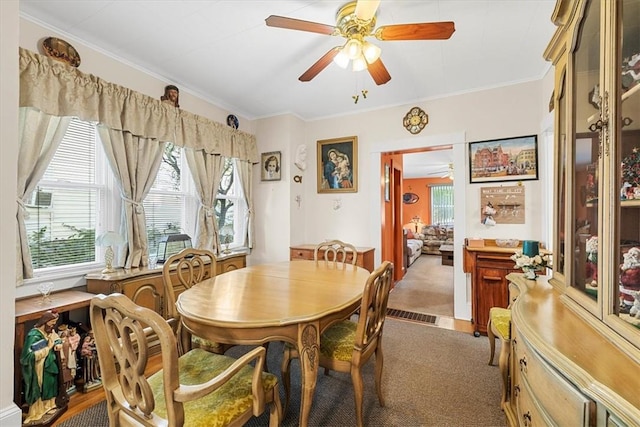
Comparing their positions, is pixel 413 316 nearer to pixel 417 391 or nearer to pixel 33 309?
pixel 417 391

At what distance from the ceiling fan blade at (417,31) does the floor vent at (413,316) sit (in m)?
2.85

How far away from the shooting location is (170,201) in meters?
3.13

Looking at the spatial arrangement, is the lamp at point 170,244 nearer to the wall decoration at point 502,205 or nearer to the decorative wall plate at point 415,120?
the decorative wall plate at point 415,120

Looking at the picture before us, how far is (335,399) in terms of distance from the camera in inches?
71.4

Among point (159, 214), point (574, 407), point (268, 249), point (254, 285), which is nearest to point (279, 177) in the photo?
point (268, 249)

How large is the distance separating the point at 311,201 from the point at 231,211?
48.8 inches

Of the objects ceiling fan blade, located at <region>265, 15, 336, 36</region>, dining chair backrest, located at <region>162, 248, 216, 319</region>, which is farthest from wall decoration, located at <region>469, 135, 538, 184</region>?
dining chair backrest, located at <region>162, 248, 216, 319</region>

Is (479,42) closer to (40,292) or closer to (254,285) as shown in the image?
(254,285)

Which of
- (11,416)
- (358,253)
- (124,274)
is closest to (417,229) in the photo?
(358,253)

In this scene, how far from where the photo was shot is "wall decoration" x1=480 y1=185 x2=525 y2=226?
298 cm

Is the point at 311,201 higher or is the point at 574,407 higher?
the point at 311,201

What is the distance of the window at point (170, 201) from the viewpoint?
2.92 m

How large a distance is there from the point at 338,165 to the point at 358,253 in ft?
4.61

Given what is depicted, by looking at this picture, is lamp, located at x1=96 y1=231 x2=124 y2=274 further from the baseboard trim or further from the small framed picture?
the small framed picture
